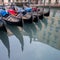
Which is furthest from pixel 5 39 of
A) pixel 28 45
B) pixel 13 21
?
pixel 13 21

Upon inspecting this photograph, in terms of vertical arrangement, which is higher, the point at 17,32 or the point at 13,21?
the point at 13,21

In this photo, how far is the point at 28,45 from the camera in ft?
23.9

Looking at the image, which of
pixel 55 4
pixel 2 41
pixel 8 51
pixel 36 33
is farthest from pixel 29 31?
pixel 55 4

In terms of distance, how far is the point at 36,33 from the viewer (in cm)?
925

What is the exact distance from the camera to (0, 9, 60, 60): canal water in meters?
6.06

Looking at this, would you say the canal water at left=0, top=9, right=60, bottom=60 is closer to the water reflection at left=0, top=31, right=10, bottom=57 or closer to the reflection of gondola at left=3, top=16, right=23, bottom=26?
the water reflection at left=0, top=31, right=10, bottom=57

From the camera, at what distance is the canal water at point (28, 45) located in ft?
19.9

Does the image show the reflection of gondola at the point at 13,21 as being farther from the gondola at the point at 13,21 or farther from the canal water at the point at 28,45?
the canal water at the point at 28,45

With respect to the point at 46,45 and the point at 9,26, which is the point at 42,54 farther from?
the point at 9,26

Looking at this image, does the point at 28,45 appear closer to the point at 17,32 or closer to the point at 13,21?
the point at 17,32

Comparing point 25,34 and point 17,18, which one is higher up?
point 17,18

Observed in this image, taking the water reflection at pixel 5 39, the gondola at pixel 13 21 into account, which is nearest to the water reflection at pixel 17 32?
the gondola at pixel 13 21

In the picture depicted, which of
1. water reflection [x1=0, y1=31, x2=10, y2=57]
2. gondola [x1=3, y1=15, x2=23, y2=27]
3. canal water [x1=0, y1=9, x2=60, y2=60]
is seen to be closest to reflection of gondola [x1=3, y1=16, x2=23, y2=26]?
gondola [x1=3, y1=15, x2=23, y2=27]

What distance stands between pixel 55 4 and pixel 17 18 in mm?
14349
